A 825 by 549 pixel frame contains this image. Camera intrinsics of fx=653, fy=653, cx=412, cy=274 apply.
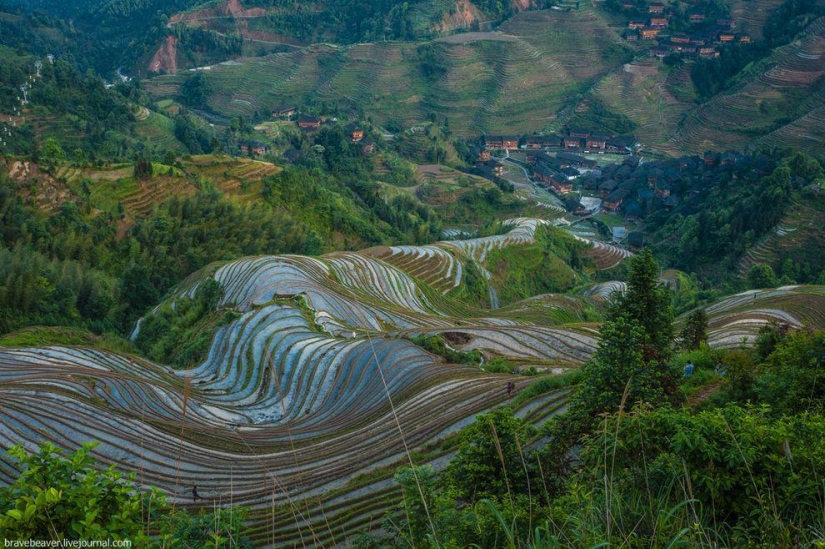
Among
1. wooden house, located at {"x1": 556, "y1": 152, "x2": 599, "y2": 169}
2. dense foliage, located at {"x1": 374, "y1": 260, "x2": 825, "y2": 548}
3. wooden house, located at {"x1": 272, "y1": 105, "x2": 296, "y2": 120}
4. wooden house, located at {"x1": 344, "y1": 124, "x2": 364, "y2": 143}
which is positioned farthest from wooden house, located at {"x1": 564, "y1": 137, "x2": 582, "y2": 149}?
dense foliage, located at {"x1": 374, "y1": 260, "x2": 825, "y2": 548}

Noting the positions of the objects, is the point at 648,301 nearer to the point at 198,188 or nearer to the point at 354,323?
the point at 354,323

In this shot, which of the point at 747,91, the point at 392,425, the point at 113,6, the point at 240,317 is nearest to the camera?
Answer: the point at 392,425

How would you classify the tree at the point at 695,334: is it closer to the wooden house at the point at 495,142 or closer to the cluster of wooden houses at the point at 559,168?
the cluster of wooden houses at the point at 559,168

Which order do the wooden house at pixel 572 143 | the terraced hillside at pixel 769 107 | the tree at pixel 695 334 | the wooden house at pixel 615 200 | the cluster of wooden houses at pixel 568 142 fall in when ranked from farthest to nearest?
the wooden house at pixel 572 143
the cluster of wooden houses at pixel 568 142
the terraced hillside at pixel 769 107
the wooden house at pixel 615 200
the tree at pixel 695 334

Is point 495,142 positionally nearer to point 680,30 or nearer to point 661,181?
point 661,181

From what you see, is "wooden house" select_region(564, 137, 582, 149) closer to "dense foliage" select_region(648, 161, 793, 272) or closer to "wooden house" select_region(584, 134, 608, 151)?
"wooden house" select_region(584, 134, 608, 151)

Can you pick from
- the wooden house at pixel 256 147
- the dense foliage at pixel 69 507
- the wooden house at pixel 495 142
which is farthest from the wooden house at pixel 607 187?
the dense foliage at pixel 69 507

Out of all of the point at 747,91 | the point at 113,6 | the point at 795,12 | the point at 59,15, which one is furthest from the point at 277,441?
the point at 59,15
